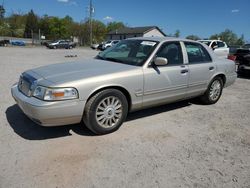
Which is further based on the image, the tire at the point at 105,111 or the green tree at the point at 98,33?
the green tree at the point at 98,33

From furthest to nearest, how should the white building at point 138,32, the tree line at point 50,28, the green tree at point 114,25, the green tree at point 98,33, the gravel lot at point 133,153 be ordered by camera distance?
the green tree at point 114,25
the green tree at point 98,33
the tree line at point 50,28
the white building at point 138,32
the gravel lot at point 133,153

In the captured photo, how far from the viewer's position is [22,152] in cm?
312

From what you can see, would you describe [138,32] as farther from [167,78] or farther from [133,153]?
[133,153]

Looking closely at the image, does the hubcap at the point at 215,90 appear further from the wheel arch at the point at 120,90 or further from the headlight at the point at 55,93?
the headlight at the point at 55,93

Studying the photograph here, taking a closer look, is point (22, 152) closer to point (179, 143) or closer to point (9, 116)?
point (9, 116)

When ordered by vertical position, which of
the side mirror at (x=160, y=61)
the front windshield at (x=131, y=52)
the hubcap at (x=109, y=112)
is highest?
the front windshield at (x=131, y=52)

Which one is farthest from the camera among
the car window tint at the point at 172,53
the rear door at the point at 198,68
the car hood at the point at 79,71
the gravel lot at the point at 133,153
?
the rear door at the point at 198,68

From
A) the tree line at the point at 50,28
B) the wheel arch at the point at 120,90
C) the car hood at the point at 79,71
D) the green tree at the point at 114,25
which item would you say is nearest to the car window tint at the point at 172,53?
the car hood at the point at 79,71

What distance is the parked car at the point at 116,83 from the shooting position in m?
3.27

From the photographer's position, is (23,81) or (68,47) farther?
(68,47)

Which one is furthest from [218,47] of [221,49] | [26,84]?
[26,84]

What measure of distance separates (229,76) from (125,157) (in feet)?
13.2

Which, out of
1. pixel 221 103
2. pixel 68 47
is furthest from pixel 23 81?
pixel 68 47

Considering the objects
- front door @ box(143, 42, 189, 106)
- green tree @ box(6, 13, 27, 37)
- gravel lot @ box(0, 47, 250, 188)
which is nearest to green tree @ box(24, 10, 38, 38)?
green tree @ box(6, 13, 27, 37)
